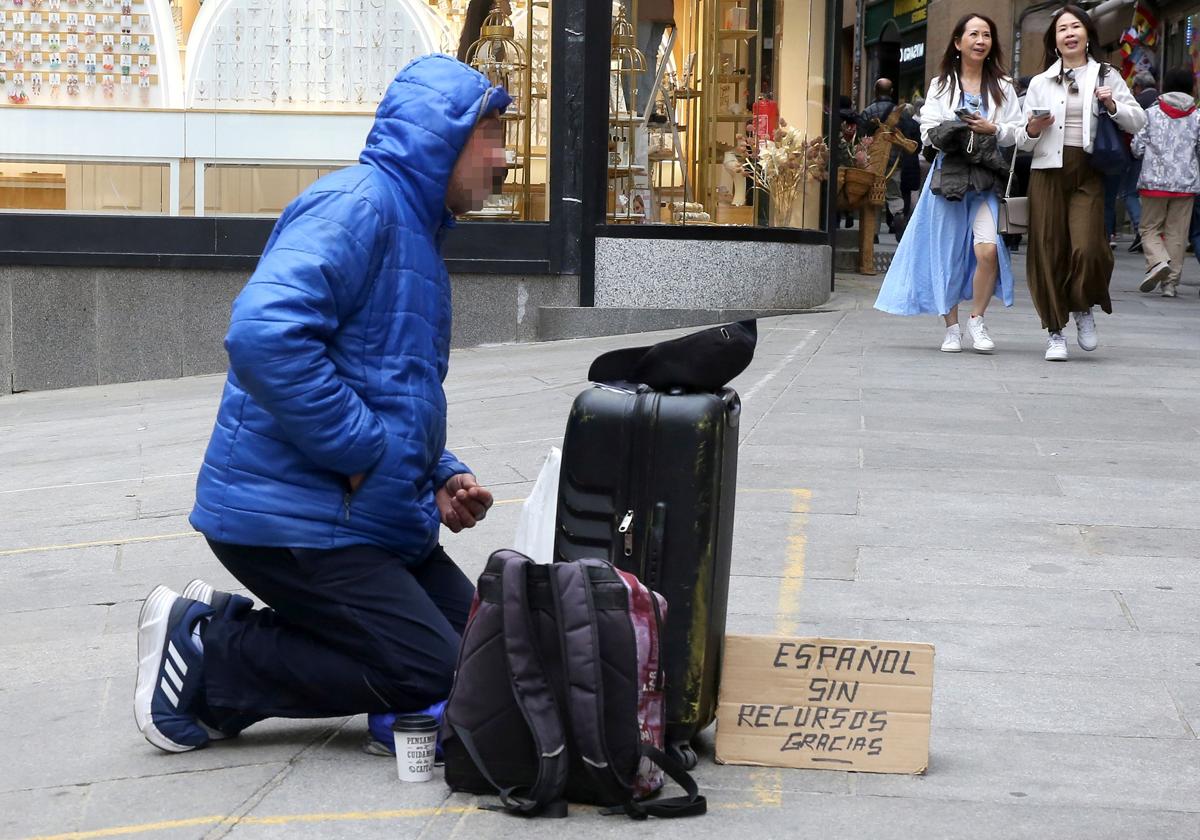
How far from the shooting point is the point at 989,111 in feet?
29.8

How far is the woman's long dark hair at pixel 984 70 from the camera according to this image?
9062 millimetres

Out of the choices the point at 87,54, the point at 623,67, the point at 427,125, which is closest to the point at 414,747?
the point at 427,125

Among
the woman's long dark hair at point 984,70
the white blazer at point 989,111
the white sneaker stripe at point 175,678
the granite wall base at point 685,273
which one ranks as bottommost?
the white sneaker stripe at point 175,678

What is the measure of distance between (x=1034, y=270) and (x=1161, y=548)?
408 centimetres

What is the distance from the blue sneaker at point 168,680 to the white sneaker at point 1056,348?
6.63m

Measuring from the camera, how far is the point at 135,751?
11.5 ft

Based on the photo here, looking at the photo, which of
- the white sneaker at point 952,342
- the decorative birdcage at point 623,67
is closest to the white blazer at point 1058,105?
the white sneaker at point 952,342

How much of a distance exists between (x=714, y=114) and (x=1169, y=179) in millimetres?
4478

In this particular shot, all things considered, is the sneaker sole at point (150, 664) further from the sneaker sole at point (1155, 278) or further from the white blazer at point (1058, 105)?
the sneaker sole at point (1155, 278)

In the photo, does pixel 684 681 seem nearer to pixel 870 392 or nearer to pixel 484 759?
pixel 484 759

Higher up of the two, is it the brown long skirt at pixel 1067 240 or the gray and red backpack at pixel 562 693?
the brown long skirt at pixel 1067 240

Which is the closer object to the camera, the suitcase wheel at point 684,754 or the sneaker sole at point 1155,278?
the suitcase wheel at point 684,754

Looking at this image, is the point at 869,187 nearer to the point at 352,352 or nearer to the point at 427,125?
the point at 427,125

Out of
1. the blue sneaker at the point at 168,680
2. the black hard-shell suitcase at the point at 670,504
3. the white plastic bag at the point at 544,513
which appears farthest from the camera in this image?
the white plastic bag at the point at 544,513
